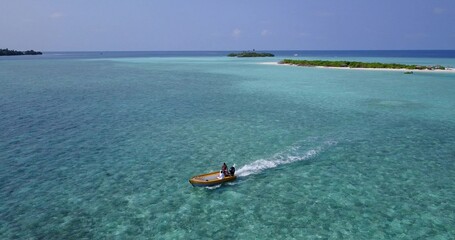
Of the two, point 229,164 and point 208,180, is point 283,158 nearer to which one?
point 229,164

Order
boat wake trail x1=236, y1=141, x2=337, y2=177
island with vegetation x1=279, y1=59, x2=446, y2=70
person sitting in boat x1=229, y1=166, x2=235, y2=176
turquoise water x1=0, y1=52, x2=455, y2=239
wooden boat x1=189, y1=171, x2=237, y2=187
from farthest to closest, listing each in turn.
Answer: island with vegetation x1=279, y1=59, x2=446, y2=70 < boat wake trail x1=236, y1=141, x2=337, y2=177 < person sitting in boat x1=229, y1=166, x2=235, y2=176 < wooden boat x1=189, y1=171, x2=237, y2=187 < turquoise water x1=0, y1=52, x2=455, y2=239

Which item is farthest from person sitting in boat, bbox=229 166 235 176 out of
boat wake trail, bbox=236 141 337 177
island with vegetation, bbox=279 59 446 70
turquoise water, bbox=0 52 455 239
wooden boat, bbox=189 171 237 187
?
island with vegetation, bbox=279 59 446 70

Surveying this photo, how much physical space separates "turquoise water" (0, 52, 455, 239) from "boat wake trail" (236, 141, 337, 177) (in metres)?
0.16

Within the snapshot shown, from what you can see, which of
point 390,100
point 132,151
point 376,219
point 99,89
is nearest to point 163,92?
point 99,89

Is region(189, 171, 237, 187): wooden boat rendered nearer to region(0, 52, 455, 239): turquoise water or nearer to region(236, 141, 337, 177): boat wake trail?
region(0, 52, 455, 239): turquoise water

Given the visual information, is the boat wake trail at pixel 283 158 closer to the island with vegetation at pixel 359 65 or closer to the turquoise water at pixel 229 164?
the turquoise water at pixel 229 164

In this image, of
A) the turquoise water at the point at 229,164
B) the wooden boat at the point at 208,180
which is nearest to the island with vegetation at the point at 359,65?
the turquoise water at the point at 229,164

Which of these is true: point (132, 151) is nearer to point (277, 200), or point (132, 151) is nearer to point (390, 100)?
point (277, 200)

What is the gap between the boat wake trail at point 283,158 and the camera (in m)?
27.0

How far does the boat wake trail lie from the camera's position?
27031 millimetres

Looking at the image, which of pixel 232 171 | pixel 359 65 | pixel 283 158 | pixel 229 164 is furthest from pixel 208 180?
pixel 359 65

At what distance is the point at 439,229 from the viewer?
18672 millimetres

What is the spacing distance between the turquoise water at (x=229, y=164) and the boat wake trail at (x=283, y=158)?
0.16m

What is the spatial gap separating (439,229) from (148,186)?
60.7ft
